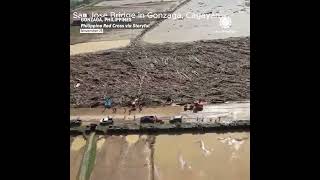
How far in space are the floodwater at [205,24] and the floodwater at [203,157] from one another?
84 cm

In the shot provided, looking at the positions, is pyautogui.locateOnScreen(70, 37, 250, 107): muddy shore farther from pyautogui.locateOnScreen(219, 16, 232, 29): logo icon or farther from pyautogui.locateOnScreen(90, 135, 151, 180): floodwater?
pyautogui.locateOnScreen(90, 135, 151, 180): floodwater

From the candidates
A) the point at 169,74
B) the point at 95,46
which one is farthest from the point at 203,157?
the point at 95,46

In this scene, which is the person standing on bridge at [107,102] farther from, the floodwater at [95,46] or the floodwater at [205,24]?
the floodwater at [205,24]

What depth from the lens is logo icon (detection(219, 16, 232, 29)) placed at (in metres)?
3.76

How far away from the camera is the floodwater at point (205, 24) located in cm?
371

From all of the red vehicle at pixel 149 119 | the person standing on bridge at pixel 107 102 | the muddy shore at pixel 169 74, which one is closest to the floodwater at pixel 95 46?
the muddy shore at pixel 169 74

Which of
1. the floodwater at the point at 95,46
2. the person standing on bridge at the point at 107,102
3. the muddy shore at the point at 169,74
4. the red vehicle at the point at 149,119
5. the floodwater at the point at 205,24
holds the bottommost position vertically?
the red vehicle at the point at 149,119

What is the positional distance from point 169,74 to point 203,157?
73 cm

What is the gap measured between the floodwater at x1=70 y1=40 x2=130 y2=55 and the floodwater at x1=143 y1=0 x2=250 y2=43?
0.25 metres

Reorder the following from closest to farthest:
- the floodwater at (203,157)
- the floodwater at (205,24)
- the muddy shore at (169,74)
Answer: the floodwater at (203,157)
the floodwater at (205,24)
the muddy shore at (169,74)

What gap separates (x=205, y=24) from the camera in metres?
3.75
